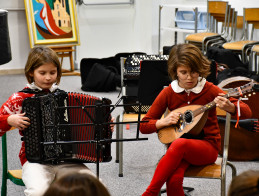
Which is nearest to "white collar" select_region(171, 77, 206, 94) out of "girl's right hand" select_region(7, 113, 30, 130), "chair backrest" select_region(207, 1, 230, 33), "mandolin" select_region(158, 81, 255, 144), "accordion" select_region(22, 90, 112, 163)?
"mandolin" select_region(158, 81, 255, 144)

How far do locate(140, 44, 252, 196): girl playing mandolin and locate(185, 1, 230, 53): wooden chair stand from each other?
10.9 feet

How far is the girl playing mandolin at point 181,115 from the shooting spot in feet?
7.88

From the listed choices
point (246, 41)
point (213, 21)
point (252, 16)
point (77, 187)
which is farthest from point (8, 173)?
point (213, 21)

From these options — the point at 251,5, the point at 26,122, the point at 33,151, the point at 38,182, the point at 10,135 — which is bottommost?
the point at 10,135

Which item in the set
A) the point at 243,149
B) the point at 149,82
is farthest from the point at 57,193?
the point at 243,149

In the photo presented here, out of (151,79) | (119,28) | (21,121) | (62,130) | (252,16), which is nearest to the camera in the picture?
(21,121)

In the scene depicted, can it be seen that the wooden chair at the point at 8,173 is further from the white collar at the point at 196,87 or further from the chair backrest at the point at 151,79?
the chair backrest at the point at 151,79

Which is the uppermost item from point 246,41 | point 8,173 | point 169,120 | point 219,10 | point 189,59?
point 219,10

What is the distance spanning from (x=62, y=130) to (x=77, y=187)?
123 cm

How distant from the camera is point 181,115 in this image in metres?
2.48

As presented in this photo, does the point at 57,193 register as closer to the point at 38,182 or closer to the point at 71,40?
the point at 38,182

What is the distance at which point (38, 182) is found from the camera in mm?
2223

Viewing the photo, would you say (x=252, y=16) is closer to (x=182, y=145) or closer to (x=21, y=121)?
(x=182, y=145)

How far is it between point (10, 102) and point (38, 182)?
45 cm
